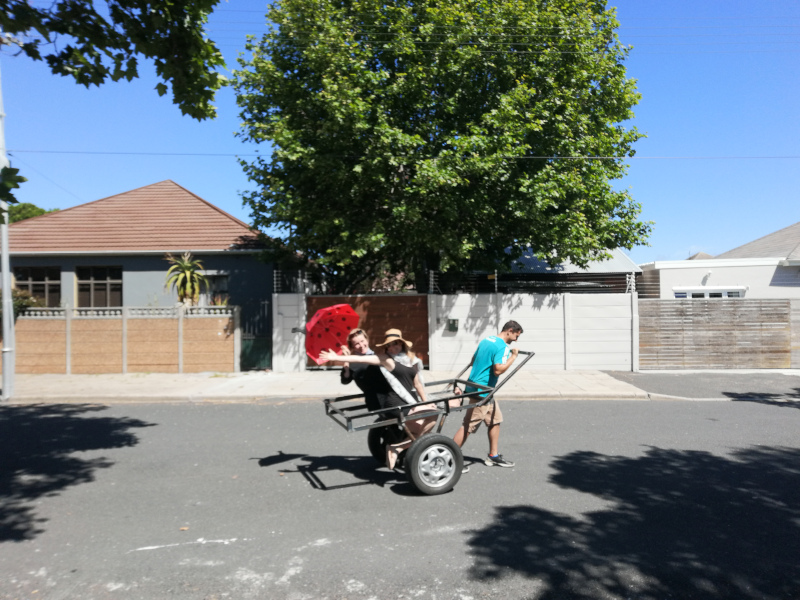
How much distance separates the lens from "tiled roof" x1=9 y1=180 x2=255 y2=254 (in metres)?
18.1

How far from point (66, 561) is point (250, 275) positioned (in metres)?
14.3

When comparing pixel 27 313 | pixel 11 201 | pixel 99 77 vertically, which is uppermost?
pixel 99 77

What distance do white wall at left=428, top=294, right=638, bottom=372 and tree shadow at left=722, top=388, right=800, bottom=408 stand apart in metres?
3.27

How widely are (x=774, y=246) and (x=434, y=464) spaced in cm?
2212

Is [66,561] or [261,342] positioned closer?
[66,561]

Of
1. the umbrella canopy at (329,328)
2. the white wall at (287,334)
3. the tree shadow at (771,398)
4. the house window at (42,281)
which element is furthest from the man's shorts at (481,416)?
the house window at (42,281)

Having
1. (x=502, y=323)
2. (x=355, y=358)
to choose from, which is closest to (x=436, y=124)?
(x=502, y=323)

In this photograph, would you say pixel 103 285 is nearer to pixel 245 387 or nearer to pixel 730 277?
pixel 245 387

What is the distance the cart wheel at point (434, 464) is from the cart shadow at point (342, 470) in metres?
0.19

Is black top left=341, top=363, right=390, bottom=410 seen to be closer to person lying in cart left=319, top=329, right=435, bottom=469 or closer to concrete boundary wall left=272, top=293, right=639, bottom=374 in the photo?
person lying in cart left=319, top=329, right=435, bottom=469

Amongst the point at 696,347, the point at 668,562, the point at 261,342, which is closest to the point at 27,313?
the point at 261,342

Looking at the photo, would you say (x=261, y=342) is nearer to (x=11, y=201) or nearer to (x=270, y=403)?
(x=270, y=403)

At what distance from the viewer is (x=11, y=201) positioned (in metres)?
4.88

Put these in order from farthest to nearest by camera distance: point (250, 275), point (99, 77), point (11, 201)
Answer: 1. point (250, 275)
2. point (99, 77)
3. point (11, 201)
